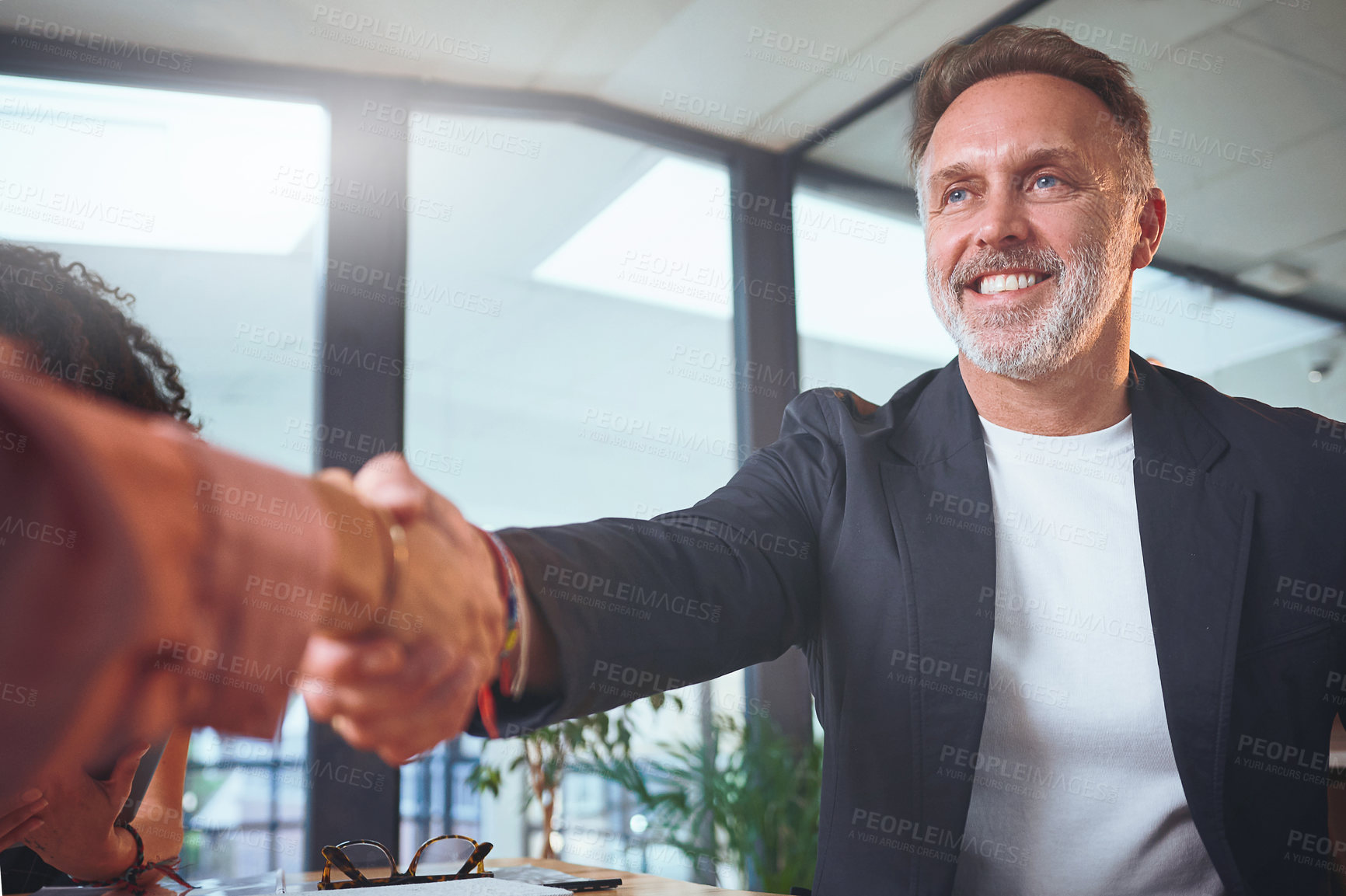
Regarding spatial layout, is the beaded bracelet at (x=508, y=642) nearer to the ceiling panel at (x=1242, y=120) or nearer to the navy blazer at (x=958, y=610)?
the navy blazer at (x=958, y=610)

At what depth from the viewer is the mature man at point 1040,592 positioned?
1.20 meters

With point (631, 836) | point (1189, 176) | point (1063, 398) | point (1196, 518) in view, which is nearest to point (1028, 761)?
point (1196, 518)

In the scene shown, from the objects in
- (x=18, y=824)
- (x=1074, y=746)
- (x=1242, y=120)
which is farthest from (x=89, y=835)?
(x=1242, y=120)

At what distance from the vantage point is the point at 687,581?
1.01 m

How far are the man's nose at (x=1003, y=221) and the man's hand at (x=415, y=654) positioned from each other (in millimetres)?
1242

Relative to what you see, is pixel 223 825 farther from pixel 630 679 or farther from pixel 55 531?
pixel 55 531

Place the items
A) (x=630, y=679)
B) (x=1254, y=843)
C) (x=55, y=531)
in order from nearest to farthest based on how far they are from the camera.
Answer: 1. (x=55, y=531)
2. (x=630, y=679)
3. (x=1254, y=843)

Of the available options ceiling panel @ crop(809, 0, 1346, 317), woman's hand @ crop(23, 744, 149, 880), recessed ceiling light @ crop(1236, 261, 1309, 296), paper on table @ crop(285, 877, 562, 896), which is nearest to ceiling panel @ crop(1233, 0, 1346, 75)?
ceiling panel @ crop(809, 0, 1346, 317)

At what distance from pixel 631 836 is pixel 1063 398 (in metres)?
3.09

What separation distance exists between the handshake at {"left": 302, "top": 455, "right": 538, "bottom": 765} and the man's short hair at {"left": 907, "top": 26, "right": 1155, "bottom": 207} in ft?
4.87

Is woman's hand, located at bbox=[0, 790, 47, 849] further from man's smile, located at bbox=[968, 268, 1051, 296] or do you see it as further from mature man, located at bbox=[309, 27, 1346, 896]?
man's smile, located at bbox=[968, 268, 1051, 296]

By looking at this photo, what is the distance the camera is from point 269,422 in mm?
3189

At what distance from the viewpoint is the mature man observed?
3.94 ft

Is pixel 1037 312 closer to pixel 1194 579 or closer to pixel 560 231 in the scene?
pixel 1194 579
